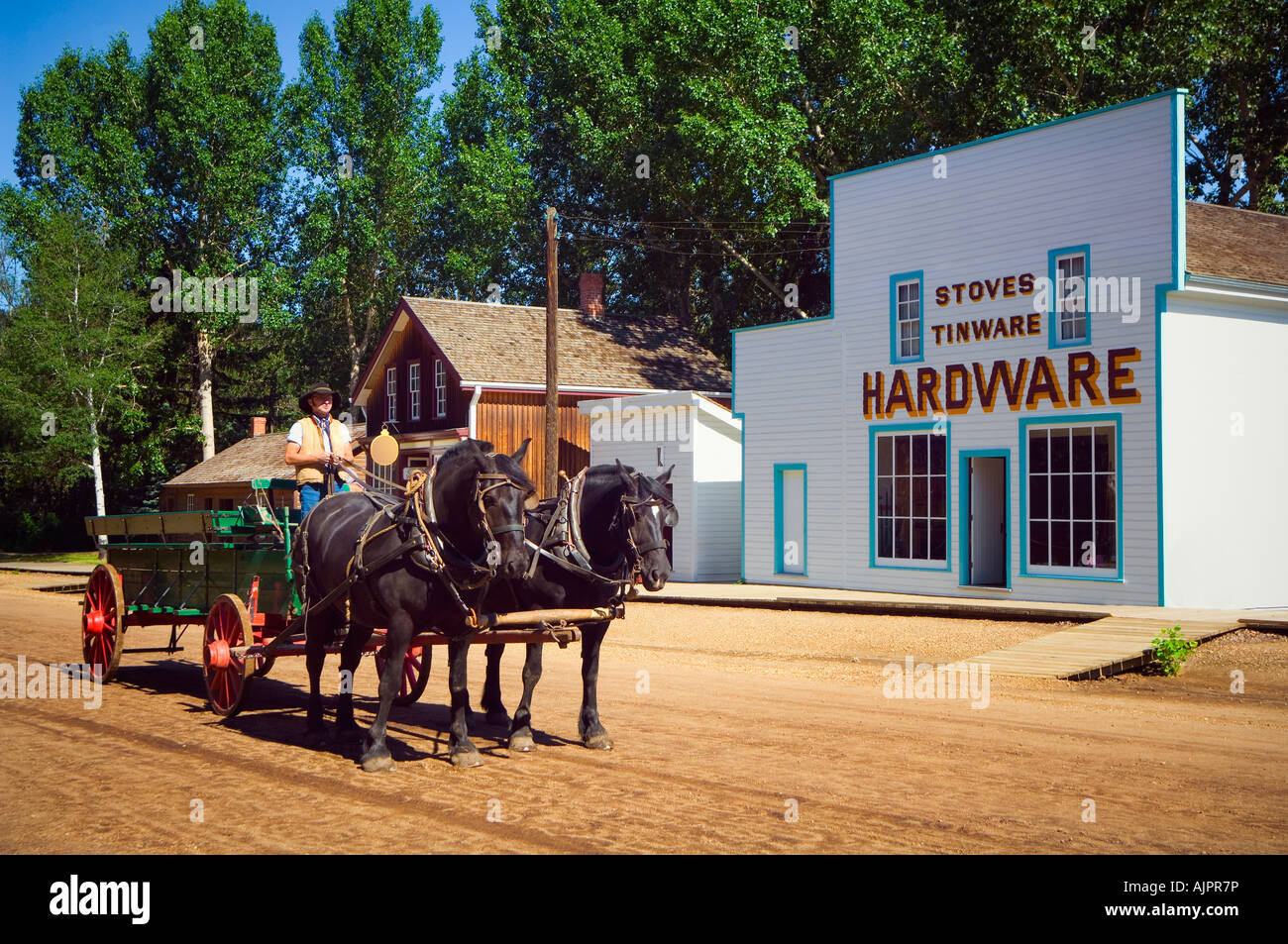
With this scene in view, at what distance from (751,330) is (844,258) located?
2.77 metres

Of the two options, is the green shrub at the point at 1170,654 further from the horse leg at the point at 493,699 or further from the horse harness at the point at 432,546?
the horse harness at the point at 432,546

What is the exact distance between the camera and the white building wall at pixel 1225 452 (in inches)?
743

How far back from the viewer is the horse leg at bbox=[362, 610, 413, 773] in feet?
26.9

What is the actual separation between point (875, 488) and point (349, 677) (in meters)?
16.0

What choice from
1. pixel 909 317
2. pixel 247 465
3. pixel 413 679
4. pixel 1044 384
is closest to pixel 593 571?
pixel 413 679

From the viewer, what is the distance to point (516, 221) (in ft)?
167

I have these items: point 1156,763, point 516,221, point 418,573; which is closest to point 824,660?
point 1156,763

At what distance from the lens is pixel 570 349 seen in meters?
38.8

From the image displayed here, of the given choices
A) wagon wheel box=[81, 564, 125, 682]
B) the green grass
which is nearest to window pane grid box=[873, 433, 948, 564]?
wagon wheel box=[81, 564, 125, 682]

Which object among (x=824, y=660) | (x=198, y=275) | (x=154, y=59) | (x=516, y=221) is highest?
(x=154, y=59)

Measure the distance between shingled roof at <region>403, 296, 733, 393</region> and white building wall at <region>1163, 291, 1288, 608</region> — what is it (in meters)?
18.6

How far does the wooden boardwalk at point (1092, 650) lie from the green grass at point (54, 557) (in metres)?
35.2
